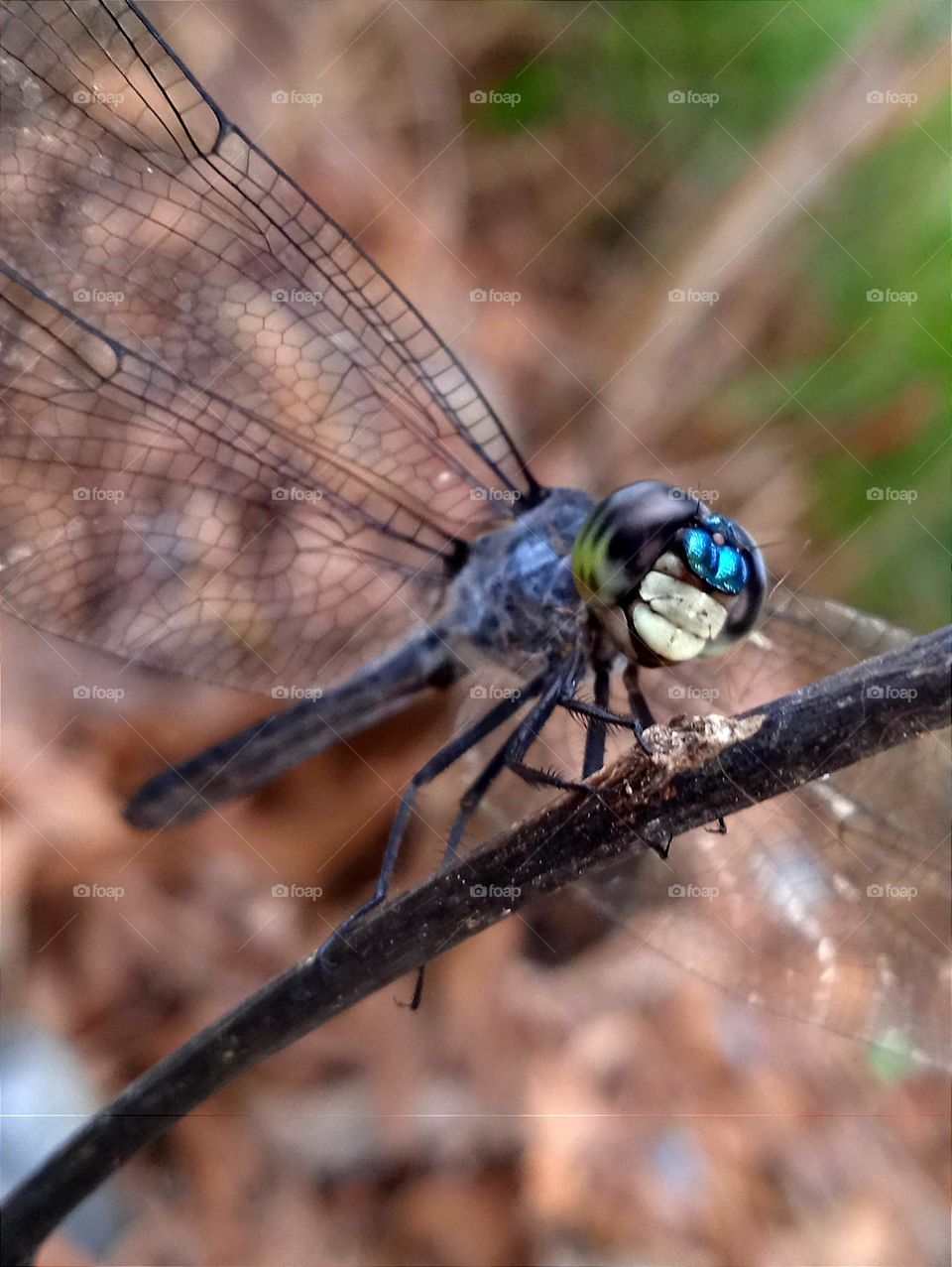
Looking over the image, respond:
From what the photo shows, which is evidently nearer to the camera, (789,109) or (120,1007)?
(120,1007)

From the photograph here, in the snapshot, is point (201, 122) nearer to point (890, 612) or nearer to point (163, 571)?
point (163, 571)

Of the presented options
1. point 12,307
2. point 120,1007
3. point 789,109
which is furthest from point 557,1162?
point 789,109
